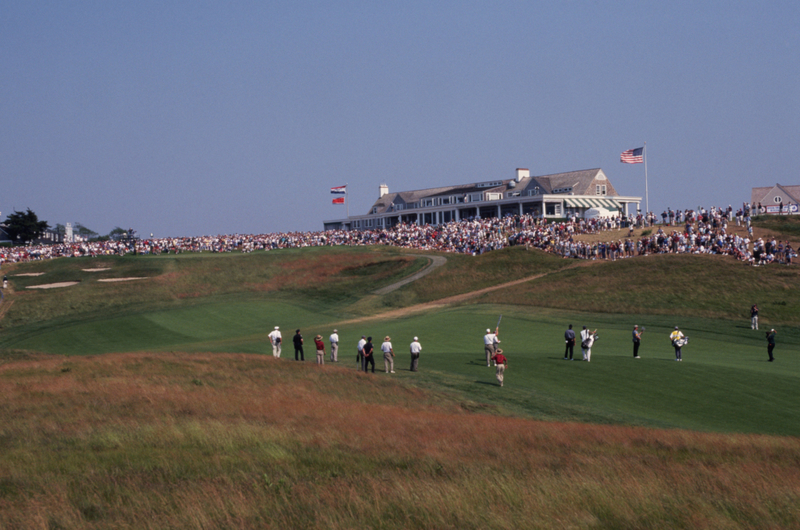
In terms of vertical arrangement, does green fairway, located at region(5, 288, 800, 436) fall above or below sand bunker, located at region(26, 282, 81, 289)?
below

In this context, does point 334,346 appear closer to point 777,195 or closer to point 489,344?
point 489,344

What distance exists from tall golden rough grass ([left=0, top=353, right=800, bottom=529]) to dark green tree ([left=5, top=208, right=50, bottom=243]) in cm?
11944

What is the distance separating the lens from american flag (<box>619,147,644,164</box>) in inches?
2852

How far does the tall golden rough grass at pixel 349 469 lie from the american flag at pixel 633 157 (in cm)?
6023

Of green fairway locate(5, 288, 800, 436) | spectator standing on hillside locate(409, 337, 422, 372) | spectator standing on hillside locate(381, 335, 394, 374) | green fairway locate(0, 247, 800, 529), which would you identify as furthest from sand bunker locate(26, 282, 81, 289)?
spectator standing on hillside locate(409, 337, 422, 372)

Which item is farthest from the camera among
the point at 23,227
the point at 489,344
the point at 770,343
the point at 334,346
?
the point at 23,227

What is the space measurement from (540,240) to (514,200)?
34.9m

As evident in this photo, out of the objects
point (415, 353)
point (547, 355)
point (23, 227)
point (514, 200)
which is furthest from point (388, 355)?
point (23, 227)

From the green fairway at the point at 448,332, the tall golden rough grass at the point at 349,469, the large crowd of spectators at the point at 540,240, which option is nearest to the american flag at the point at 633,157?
the large crowd of spectators at the point at 540,240

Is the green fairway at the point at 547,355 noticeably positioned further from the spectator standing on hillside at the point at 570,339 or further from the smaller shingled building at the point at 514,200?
the smaller shingled building at the point at 514,200

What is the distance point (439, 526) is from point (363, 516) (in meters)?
1.02

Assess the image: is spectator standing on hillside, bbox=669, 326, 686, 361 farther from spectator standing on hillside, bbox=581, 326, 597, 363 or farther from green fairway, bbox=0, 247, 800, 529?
spectator standing on hillside, bbox=581, 326, 597, 363

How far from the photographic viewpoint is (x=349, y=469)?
11.3 meters

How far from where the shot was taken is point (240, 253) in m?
86.0
